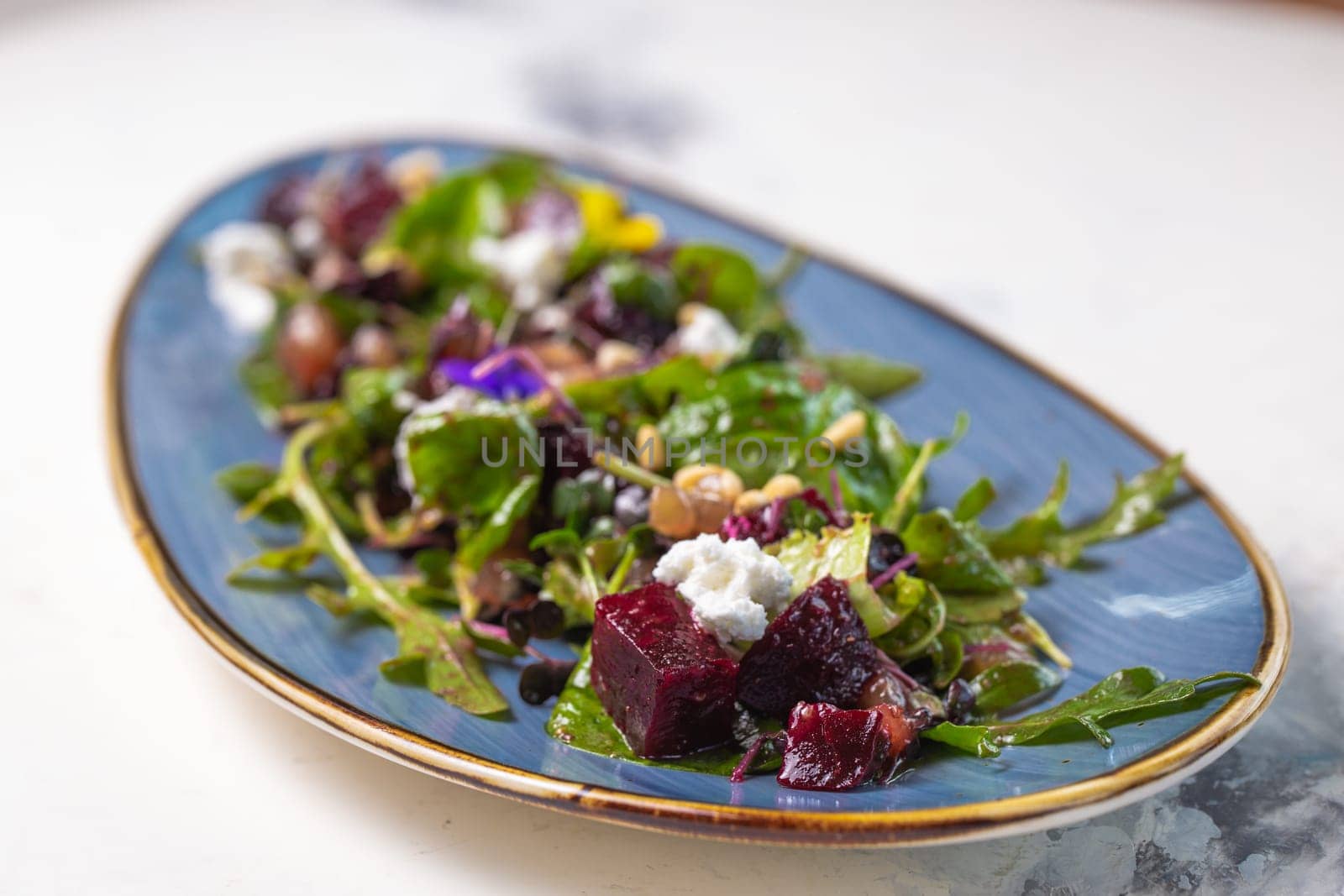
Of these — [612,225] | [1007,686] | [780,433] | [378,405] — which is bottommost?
[1007,686]

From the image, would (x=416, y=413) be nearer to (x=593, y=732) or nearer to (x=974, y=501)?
(x=593, y=732)

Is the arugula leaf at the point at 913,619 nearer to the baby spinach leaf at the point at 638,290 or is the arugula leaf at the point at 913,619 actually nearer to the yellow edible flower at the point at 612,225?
the baby spinach leaf at the point at 638,290

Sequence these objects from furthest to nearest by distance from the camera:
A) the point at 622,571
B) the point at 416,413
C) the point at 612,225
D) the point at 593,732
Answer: the point at 612,225
the point at 416,413
the point at 622,571
the point at 593,732

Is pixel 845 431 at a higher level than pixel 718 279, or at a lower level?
lower

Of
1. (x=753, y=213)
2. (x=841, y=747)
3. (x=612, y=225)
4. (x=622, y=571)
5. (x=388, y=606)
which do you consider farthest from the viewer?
(x=753, y=213)

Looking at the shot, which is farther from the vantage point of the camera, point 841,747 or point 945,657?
point 945,657

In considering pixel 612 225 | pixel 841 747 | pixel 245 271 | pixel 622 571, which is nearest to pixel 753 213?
pixel 612 225

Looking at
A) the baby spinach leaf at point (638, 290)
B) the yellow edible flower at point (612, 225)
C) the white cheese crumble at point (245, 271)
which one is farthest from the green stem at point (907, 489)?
the white cheese crumble at point (245, 271)
